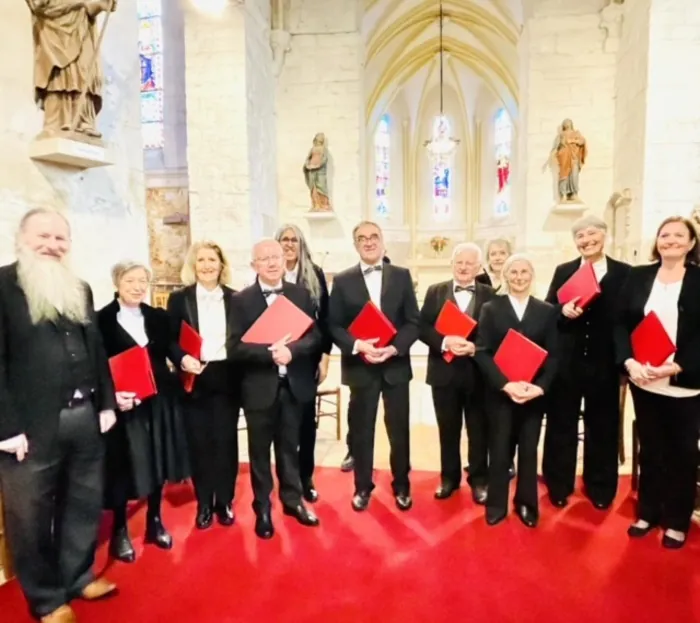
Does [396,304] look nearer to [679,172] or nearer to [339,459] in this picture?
[339,459]

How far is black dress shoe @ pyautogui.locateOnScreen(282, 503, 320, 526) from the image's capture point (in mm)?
2918

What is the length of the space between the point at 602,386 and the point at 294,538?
71.2 inches

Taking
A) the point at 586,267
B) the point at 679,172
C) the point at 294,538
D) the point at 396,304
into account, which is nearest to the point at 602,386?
the point at 586,267

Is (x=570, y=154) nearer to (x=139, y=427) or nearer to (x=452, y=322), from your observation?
(x=452, y=322)

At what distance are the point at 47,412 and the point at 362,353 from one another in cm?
149

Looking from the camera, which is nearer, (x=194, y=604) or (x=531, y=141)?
(x=194, y=604)

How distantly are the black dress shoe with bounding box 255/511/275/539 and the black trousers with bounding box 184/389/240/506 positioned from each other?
248 millimetres

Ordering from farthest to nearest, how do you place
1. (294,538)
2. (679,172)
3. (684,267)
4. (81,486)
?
(679,172) < (294,538) < (684,267) < (81,486)

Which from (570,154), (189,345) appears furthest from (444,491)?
(570,154)

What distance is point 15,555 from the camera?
202 cm

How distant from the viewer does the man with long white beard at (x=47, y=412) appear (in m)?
1.95

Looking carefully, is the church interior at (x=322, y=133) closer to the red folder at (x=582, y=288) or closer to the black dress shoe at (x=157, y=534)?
the black dress shoe at (x=157, y=534)

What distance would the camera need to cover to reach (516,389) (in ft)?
8.91

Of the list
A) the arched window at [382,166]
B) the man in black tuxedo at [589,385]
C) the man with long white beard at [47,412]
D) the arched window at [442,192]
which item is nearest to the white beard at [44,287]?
the man with long white beard at [47,412]
